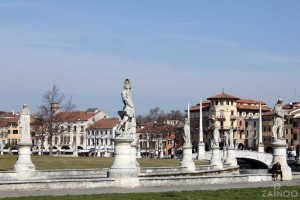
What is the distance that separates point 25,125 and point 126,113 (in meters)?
9.06

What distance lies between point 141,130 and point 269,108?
120 ft

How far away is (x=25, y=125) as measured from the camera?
33.7 metres

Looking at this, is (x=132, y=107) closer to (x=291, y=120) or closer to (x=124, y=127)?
(x=124, y=127)

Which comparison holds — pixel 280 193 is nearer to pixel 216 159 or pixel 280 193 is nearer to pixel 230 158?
pixel 216 159

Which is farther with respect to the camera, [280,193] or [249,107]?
[249,107]

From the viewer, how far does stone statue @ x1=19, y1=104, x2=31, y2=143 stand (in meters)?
32.9

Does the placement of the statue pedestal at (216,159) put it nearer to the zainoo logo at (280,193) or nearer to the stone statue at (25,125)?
the stone statue at (25,125)

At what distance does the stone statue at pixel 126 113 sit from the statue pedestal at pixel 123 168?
0.41 metres

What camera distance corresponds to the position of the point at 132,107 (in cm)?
2703

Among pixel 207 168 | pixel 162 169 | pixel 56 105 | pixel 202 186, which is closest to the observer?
pixel 202 186

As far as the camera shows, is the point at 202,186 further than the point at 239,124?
No

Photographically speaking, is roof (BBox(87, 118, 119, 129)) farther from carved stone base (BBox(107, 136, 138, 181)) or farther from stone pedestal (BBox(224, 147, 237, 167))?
carved stone base (BBox(107, 136, 138, 181))

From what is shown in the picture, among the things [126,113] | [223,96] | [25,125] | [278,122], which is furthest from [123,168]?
[223,96]

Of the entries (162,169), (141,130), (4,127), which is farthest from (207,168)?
(4,127)
